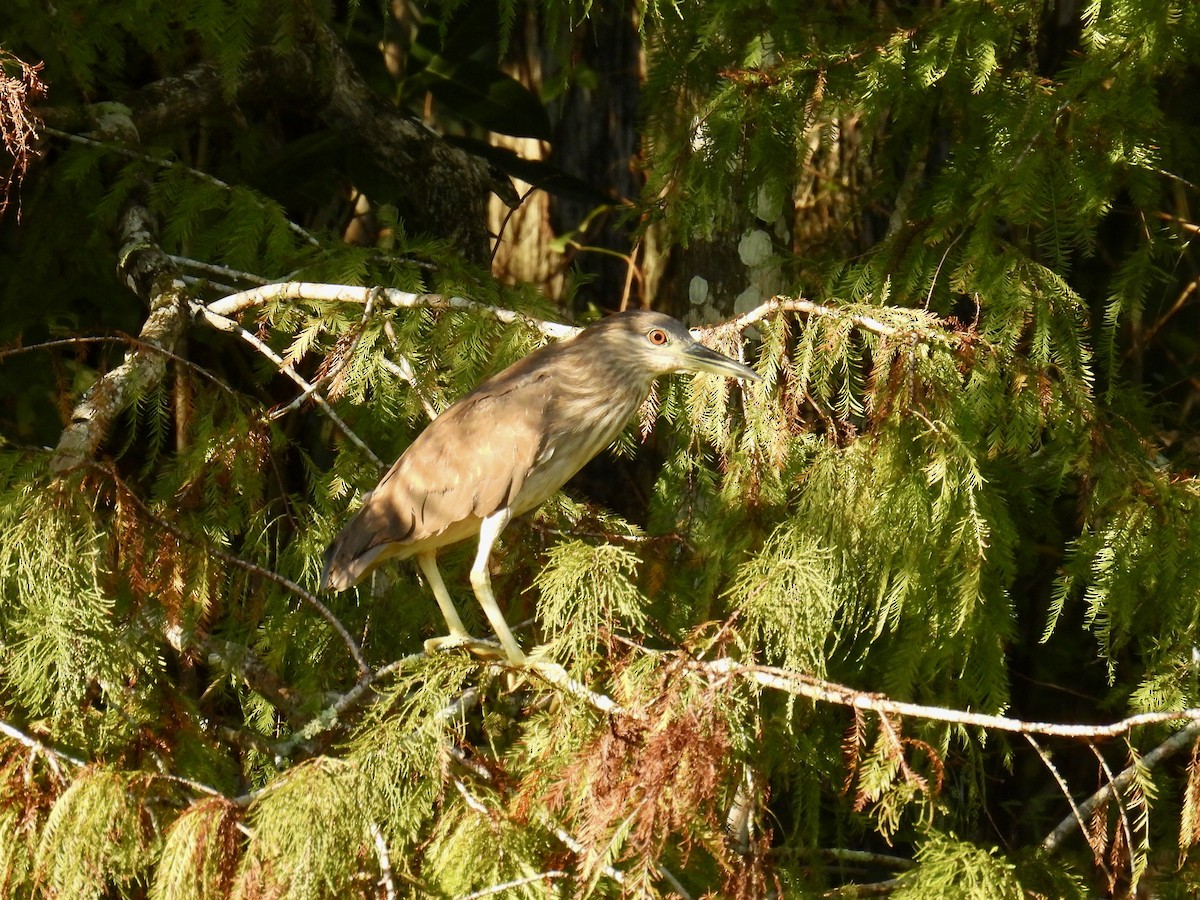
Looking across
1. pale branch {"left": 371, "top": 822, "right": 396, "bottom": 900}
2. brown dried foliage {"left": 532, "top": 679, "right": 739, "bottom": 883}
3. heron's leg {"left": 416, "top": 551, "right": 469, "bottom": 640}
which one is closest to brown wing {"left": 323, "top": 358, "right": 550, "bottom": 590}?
heron's leg {"left": 416, "top": 551, "right": 469, "bottom": 640}

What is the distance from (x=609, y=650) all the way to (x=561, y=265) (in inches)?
149

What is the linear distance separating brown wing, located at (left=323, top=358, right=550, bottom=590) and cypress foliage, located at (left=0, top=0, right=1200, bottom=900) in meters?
0.21

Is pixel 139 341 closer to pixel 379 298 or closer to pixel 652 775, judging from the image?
pixel 379 298

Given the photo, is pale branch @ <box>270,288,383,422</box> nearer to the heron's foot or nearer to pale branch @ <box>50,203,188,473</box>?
pale branch @ <box>50,203,188,473</box>

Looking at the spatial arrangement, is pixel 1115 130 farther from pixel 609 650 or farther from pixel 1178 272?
pixel 1178 272

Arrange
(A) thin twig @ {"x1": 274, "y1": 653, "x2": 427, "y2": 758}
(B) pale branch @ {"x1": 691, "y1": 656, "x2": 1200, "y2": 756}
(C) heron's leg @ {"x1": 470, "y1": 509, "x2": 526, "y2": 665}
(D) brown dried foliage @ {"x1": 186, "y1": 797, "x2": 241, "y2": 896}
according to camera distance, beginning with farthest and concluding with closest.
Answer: (C) heron's leg @ {"x1": 470, "y1": 509, "x2": 526, "y2": 665}, (A) thin twig @ {"x1": 274, "y1": 653, "x2": 427, "y2": 758}, (D) brown dried foliage @ {"x1": 186, "y1": 797, "x2": 241, "y2": 896}, (B) pale branch @ {"x1": 691, "y1": 656, "x2": 1200, "y2": 756}

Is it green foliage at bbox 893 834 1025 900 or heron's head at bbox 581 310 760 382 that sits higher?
heron's head at bbox 581 310 760 382

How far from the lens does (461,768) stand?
10.1 ft

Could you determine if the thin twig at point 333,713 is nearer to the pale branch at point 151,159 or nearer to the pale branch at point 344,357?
the pale branch at point 344,357

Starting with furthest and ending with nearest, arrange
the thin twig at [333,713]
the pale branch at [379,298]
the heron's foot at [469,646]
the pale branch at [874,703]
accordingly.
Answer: the pale branch at [379,298], the heron's foot at [469,646], the thin twig at [333,713], the pale branch at [874,703]

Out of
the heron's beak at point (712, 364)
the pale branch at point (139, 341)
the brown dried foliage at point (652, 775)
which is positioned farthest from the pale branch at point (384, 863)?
the heron's beak at point (712, 364)

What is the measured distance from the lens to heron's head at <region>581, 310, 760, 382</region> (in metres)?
3.60

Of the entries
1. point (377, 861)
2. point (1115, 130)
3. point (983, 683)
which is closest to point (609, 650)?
point (377, 861)

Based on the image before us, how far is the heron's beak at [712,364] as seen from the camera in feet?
11.1
